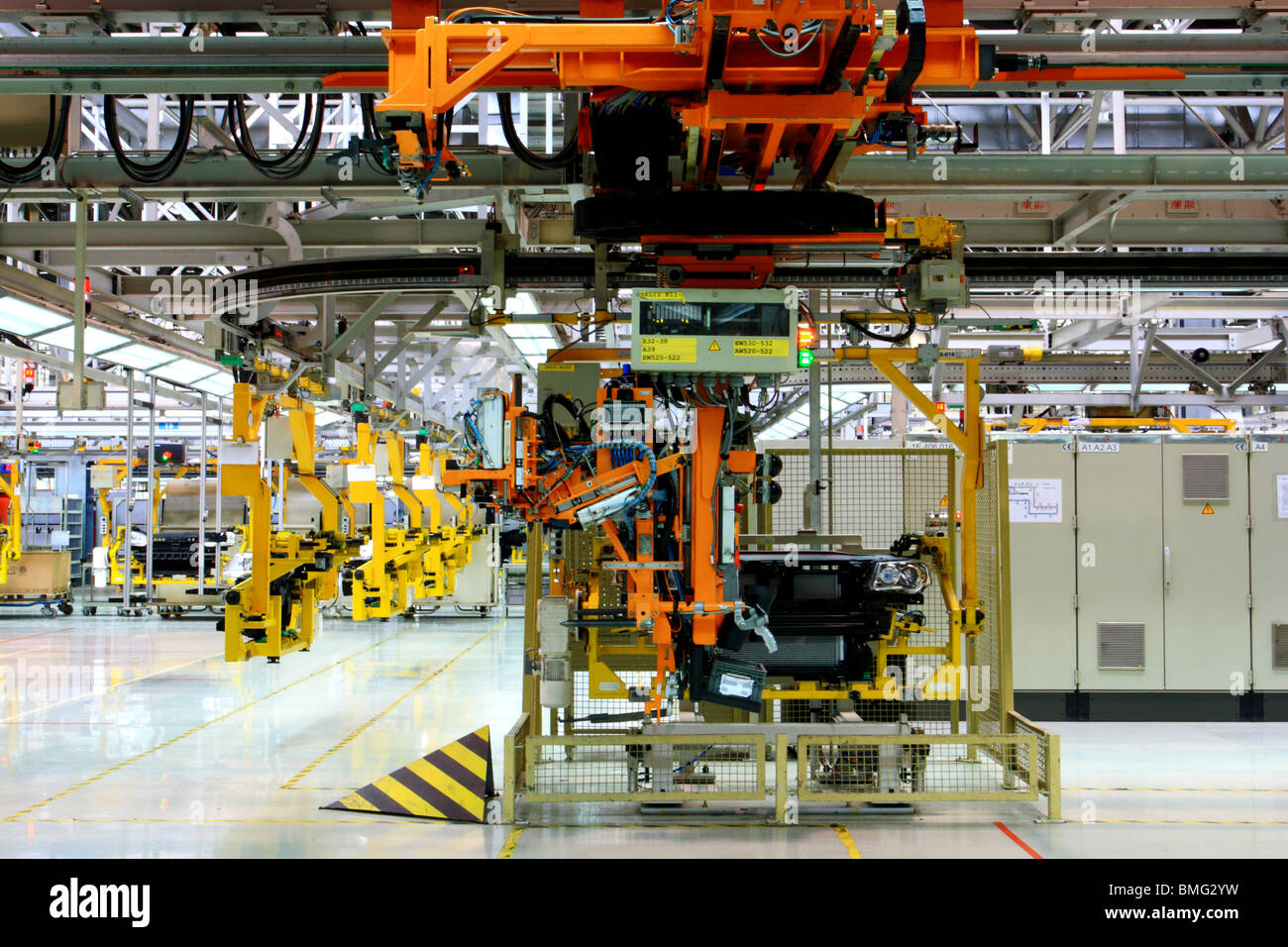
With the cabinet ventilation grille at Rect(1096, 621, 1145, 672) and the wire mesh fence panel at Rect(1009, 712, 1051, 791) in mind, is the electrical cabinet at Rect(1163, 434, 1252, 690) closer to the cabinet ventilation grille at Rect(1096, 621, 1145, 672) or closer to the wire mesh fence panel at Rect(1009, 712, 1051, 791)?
the cabinet ventilation grille at Rect(1096, 621, 1145, 672)

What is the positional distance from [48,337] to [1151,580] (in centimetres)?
1073

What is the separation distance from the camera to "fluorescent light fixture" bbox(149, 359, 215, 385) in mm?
12067

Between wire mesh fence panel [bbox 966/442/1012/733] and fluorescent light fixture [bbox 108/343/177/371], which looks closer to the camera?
wire mesh fence panel [bbox 966/442/1012/733]

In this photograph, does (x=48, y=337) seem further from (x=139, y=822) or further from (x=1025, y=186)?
(x=1025, y=186)

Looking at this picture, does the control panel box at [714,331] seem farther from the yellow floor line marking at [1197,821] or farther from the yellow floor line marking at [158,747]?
the yellow floor line marking at [158,747]

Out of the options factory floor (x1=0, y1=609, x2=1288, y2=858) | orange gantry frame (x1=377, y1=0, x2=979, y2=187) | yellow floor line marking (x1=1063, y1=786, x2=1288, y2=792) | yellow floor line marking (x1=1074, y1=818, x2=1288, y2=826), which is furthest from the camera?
yellow floor line marking (x1=1063, y1=786, x2=1288, y2=792)

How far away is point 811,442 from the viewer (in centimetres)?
662

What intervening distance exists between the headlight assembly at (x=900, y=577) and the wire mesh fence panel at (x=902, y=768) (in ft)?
2.82

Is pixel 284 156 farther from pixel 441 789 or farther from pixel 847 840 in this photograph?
pixel 847 840

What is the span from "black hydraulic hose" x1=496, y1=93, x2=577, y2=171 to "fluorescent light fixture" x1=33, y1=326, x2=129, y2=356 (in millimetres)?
6197

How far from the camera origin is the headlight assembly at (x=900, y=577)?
18.8 feet

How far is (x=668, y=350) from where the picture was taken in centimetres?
511

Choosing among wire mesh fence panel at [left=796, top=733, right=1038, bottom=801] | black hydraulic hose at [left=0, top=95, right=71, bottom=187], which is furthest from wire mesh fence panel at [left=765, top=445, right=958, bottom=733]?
black hydraulic hose at [left=0, top=95, right=71, bottom=187]

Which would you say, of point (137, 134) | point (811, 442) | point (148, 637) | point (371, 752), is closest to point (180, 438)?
point (148, 637)
